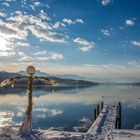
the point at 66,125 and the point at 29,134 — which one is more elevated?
the point at 29,134

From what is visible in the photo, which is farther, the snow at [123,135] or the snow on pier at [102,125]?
the snow on pier at [102,125]

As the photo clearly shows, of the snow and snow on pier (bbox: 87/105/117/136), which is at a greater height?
the snow

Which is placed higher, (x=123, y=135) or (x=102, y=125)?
(x=123, y=135)

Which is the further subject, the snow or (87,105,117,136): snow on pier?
(87,105,117,136): snow on pier

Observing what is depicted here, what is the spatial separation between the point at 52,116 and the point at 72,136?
32036 millimetres

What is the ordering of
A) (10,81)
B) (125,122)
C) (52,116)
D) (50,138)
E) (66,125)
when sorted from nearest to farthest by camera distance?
(50,138) < (10,81) < (66,125) < (125,122) < (52,116)

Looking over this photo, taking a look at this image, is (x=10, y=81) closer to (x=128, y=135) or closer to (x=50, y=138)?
(x=50, y=138)

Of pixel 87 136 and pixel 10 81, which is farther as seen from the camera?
pixel 10 81

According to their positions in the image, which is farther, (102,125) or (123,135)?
(102,125)

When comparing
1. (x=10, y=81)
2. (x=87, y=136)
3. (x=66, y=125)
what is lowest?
(x=66, y=125)

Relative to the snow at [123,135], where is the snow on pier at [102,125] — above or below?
below

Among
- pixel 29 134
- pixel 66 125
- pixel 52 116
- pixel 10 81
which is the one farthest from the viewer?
pixel 52 116

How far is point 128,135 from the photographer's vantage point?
16141 millimetres

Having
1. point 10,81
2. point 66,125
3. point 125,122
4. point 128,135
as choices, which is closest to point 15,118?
point 66,125
